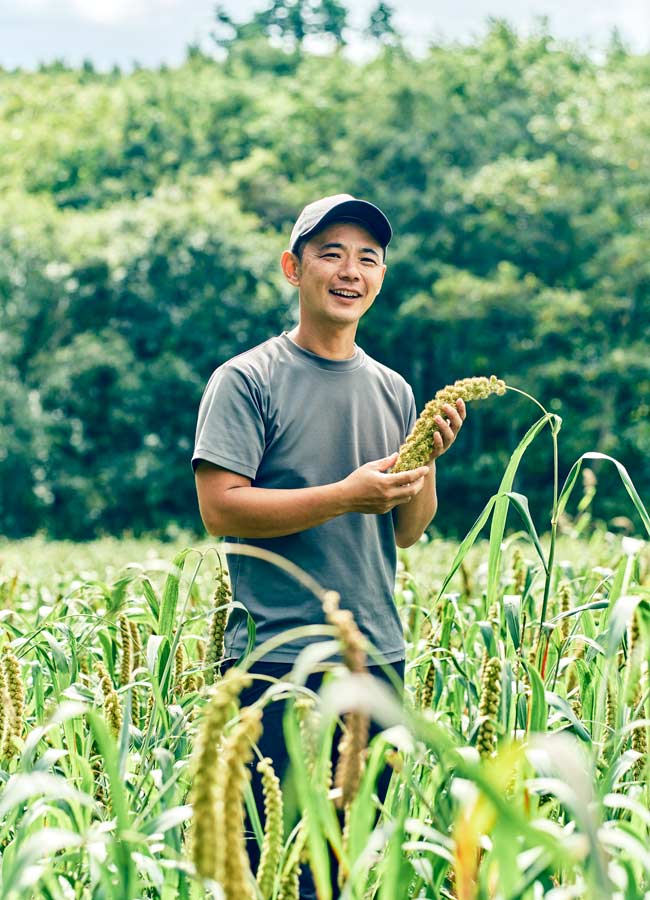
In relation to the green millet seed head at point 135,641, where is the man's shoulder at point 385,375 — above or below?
above

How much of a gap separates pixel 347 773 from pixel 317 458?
1.30 meters

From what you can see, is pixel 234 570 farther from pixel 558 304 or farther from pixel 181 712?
pixel 558 304

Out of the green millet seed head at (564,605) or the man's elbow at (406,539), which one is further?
the man's elbow at (406,539)

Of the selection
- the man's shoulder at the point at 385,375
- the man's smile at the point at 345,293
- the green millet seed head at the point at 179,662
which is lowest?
the green millet seed head at the point at 179,662

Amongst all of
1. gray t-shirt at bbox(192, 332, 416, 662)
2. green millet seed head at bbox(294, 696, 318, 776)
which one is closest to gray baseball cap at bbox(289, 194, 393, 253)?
gray t-shirt at bbox(192, 332, 416, 662)

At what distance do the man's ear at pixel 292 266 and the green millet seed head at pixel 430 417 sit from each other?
0.62 metres

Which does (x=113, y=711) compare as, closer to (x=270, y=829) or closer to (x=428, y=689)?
(x=428, y=689)

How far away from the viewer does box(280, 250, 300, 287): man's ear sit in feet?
8.56

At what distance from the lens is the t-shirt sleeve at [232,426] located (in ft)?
7.41

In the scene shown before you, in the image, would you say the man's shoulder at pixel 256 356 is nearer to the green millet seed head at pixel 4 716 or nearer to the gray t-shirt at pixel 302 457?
the gray t-shirt at pixel 302 457

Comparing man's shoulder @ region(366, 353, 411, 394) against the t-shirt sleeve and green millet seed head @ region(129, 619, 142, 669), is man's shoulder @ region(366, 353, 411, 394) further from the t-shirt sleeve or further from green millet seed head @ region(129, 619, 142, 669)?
green millet seed head @ region(129, 619, 142, 669)

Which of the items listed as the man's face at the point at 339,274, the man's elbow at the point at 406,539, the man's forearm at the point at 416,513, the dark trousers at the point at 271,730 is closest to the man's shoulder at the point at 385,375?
the man's face at the point at 339,274

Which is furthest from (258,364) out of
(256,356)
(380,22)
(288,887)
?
(380,22)

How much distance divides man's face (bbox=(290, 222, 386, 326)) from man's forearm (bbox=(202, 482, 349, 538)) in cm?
45
